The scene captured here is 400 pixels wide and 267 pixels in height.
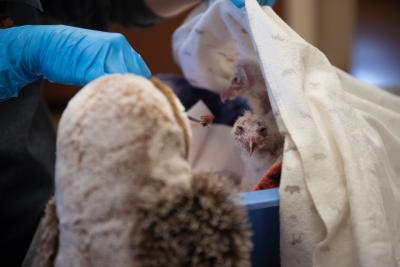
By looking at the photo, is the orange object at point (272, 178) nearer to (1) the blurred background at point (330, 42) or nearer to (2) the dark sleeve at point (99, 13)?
(2) the dark sleeve at point (99, 13)

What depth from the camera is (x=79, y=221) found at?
1.37 feet

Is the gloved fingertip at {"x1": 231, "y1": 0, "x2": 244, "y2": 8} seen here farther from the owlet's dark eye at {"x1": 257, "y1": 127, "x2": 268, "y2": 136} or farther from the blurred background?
the blurred background

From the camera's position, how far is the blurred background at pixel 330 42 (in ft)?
5.77

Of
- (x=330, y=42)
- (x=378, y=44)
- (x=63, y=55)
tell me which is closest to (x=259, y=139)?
(x=63, y=55)

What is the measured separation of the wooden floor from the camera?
7.35ft

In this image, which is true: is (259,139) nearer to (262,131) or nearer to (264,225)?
(262,131)

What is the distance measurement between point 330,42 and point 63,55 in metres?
1.83

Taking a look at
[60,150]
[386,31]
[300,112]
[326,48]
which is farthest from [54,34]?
[386,31]

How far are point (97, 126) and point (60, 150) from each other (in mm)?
49

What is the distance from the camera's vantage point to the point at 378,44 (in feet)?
8.55

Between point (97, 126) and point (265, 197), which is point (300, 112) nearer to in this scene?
point (265, 197)

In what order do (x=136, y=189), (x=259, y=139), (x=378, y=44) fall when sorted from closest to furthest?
(x=136, y=189) < (x=259, y=139) < (x=378, y=44)

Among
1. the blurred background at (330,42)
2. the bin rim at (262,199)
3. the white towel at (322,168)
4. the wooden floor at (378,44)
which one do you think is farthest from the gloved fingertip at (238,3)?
Result: the wooden floor at (378,44)

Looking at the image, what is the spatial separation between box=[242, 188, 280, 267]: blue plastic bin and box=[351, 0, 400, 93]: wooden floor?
163cm
